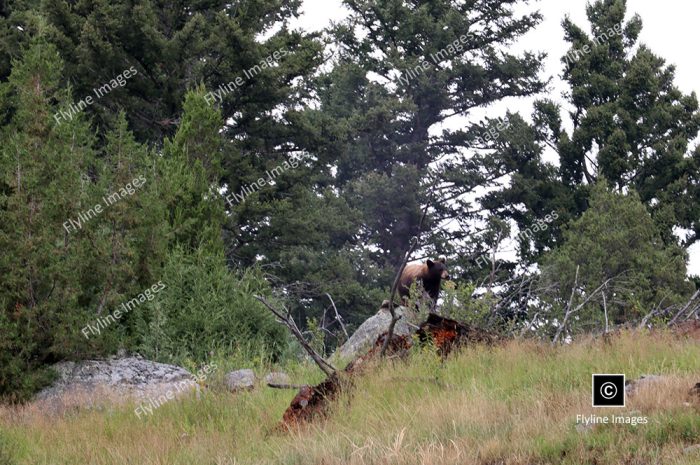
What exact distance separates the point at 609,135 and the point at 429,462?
25887 mm

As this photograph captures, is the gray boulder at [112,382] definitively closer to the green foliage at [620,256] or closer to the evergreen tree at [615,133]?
the green foliage at [620,256]

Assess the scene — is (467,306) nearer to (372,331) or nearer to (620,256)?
(372,331)

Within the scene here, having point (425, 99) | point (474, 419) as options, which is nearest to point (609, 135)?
point (425, 99)

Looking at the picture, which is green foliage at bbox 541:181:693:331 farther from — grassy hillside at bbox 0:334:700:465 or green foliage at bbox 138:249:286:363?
grassy hillside at bbox 0:334:700:465

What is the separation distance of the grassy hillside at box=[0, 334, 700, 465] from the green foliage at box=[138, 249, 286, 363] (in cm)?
406

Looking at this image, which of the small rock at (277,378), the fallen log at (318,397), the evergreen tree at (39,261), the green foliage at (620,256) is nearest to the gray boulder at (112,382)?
the evergreen tree at (39,261)

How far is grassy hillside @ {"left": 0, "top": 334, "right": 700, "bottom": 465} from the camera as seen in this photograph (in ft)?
21.2

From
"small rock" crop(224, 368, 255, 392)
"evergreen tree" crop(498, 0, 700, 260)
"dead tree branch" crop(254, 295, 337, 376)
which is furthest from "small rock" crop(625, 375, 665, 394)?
"evergreen tree" crop(498, 0, 700, 260)

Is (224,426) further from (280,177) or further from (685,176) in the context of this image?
(685,176)

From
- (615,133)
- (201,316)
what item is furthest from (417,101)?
(201,316)

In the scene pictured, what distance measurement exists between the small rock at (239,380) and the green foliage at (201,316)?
3.60m

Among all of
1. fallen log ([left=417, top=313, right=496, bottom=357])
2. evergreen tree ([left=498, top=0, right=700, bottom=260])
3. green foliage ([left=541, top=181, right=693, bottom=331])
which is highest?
evergreen tree ([left=498, top=0, right=700, bottom=260])

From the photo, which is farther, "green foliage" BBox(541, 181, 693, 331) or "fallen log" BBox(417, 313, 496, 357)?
"green foliage" BBox(541, 181, 693, 331)

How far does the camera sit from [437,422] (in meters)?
7.19
